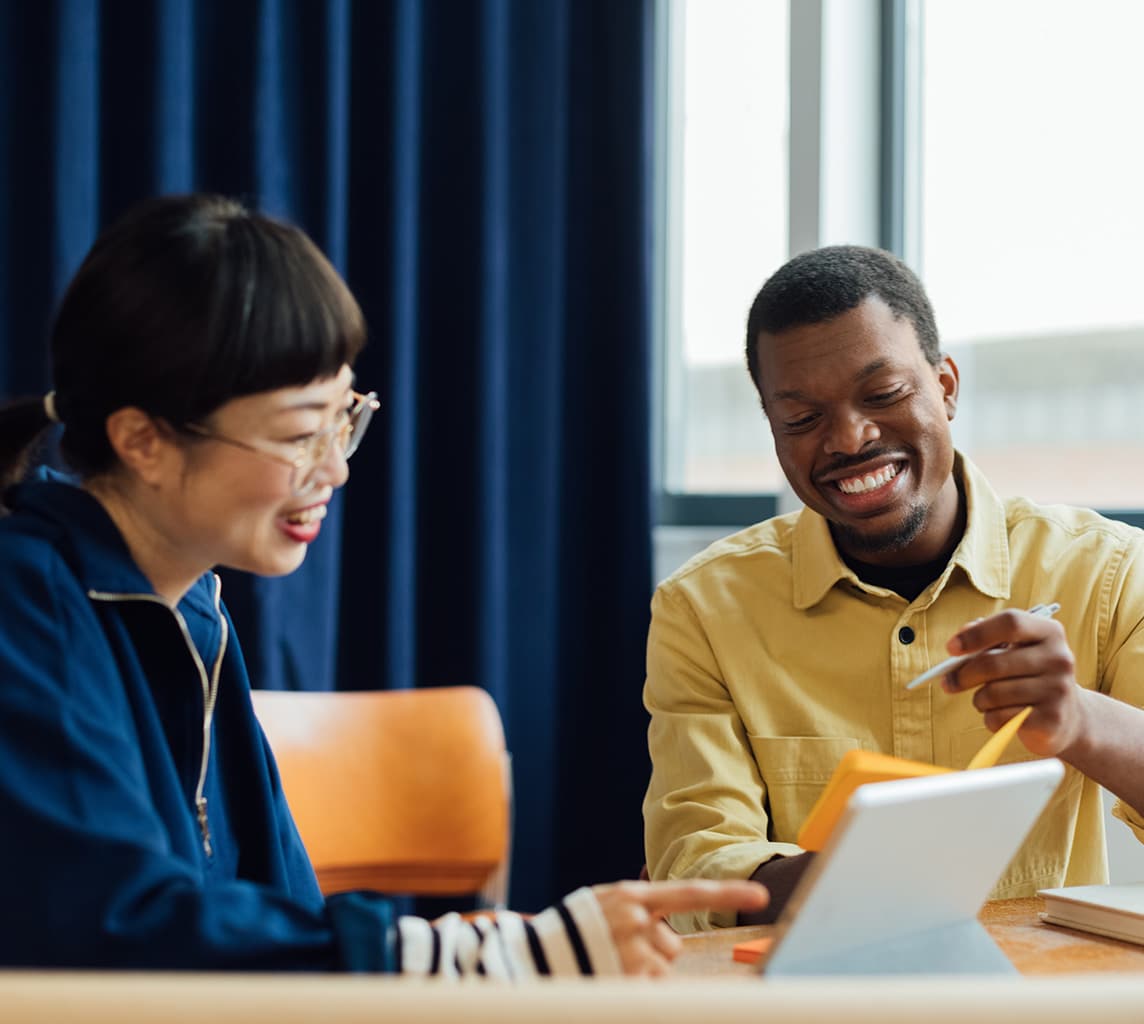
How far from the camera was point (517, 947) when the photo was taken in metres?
0.82

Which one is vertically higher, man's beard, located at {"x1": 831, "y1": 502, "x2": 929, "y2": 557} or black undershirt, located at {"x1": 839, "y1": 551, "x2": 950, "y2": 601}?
man's beard, located at {"x1": 831, "y1": 502, "x2": 929, "y2": 557}

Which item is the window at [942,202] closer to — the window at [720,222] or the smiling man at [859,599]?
the window at [720,222]

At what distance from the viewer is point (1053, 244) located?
2463mm

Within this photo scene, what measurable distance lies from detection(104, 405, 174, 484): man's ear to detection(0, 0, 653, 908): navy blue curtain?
1.18 metres

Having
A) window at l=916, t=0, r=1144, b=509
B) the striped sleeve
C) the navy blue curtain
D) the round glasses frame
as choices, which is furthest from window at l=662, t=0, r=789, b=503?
the striped sleeve

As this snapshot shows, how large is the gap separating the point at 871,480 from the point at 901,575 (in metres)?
0.16

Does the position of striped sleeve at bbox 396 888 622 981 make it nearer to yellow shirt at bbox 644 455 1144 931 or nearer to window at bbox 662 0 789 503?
yellow shirt at bbox 644 455 1144 931

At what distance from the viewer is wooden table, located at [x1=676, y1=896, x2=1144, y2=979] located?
0.98 meters

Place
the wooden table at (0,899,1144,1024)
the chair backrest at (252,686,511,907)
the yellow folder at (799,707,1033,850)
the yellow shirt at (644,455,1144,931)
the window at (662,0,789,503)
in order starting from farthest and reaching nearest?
1. the window at (662,0,789,503)
2. the chair backrest at (252,686,511,907)
3. the yellow shirt at (644,455,1144,931)
4. the yellow folder at (799,707,1033,850)
5. the wooden table at (0,899,1144,1024)

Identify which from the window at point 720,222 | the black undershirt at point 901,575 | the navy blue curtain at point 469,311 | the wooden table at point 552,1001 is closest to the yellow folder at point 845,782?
the wooden table at point 552,1001

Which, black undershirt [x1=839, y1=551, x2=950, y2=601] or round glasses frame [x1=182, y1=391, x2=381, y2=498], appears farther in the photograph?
black undershirt [x1=839, y1=551, x2=950, y2=601]

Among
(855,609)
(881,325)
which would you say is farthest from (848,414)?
(855,609)

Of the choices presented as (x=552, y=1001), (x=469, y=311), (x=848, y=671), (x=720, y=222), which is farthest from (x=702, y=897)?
(x=720, y=222)

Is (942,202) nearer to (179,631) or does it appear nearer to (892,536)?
(892,536)
